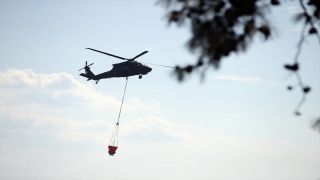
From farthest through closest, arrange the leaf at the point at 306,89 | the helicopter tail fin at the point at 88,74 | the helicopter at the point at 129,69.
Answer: the helicopter tail fin at the point at 88,74
the helicopter at the point at 129,69
the leaf at the point at 306,89

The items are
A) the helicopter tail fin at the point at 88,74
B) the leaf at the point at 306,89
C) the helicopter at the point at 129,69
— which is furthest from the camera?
the helicopter tail fin at the point at 88,74

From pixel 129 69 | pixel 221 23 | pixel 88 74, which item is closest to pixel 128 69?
pixel 129 69

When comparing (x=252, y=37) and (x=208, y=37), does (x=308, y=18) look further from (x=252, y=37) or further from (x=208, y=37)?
(x=208, y=37)

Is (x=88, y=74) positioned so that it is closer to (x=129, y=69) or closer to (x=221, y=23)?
(x=129, y=69)

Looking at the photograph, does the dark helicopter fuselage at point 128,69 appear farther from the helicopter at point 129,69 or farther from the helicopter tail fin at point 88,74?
the helicopter tail fin at point 88,74

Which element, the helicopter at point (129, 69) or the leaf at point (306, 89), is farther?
the helicopter at point (129, 69)

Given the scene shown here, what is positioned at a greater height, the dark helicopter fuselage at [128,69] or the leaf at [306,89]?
the dark helicopter fuselage at [128,69]

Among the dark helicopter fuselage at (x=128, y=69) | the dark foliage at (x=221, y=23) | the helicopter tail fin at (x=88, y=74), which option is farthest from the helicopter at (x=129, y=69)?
the dark foliage at (x=221, y=23)

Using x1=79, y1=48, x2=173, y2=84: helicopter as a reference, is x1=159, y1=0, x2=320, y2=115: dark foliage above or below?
below

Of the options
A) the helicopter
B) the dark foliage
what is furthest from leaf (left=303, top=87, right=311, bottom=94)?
the helicopter

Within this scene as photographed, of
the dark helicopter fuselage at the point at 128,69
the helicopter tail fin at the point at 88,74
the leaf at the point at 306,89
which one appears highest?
the helicopter tail fin at the point at 88,74

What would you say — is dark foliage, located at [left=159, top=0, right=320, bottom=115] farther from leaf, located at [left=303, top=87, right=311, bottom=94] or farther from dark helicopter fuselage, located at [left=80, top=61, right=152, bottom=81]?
dark helicopter fuselage, located at [left=80, top=61, right=152, bottom=81]

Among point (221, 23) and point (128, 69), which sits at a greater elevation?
point (128, 69)

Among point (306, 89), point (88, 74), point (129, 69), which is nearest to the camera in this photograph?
point (306, 89)
